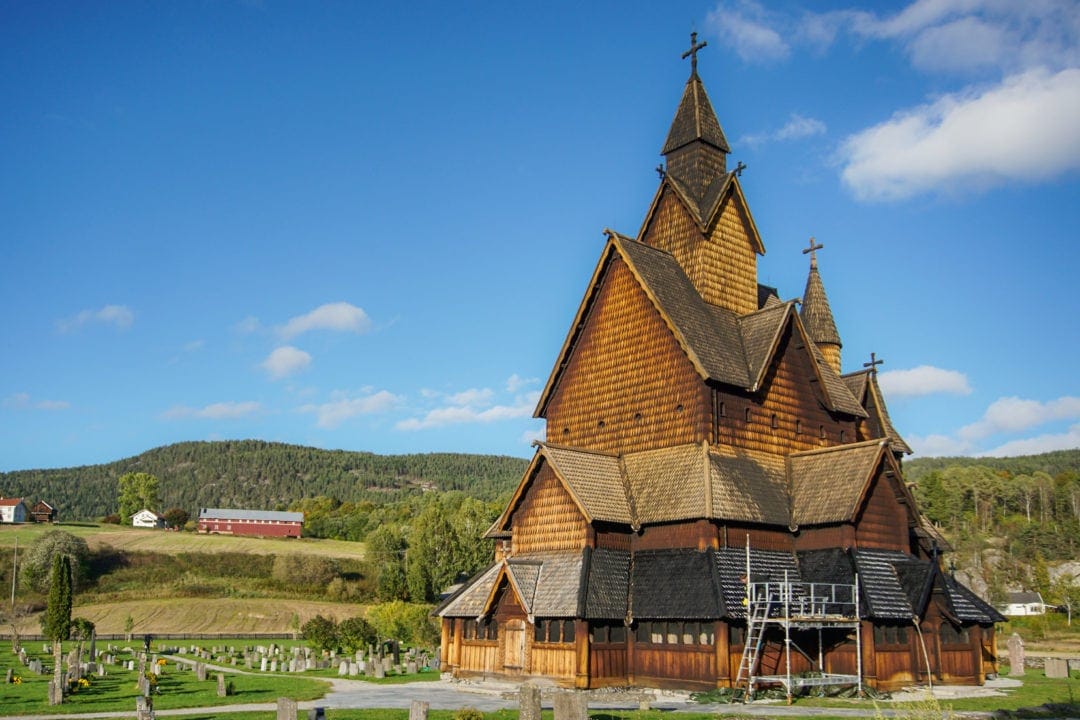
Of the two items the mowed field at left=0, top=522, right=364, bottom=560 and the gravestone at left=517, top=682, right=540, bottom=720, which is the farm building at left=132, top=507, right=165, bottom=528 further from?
the gravestone at left=517, top=682, right=540, bottom=720

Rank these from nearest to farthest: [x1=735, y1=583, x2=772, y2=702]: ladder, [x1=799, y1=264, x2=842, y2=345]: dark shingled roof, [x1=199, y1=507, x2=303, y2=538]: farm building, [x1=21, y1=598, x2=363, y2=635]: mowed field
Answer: [x1=735, y1=583, x2=772, y2=702]: ladder
[x1=799, y1=264, x2=842, y2=345]: dark shingled roof
[x1=21, y1=598, x2=363, y2=635]: mowed field
[x1=199, y1=507, x2=303, y2=538]: farm building

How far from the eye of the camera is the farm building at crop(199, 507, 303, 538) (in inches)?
6186

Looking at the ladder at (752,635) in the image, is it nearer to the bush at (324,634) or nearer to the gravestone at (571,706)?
the gravestone at (571,706)

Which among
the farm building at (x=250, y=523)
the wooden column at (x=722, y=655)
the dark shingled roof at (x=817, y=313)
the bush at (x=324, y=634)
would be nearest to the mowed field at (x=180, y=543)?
the farm building at (x=250, y=523)

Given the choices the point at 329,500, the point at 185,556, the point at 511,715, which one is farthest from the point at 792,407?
the point at 329,500

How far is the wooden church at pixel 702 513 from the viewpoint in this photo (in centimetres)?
2945

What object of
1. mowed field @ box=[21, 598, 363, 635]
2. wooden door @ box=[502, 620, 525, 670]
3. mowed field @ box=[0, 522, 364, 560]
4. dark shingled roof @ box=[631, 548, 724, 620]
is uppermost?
mowed field @ box=[0, 522, 364, 560]

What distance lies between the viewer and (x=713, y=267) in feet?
125

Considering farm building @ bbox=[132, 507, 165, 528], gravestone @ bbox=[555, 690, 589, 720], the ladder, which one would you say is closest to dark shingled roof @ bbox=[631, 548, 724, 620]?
the ladder

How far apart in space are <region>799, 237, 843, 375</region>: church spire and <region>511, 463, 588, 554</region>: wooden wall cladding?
692 inches

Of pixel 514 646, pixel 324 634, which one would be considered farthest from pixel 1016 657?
pixel 324 634

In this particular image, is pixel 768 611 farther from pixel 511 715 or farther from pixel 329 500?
pixel 329 500

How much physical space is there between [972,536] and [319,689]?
412 ft

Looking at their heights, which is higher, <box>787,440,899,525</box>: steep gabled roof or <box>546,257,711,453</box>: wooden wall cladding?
<box>546,257,711,453</box>: wooden wall cladding
